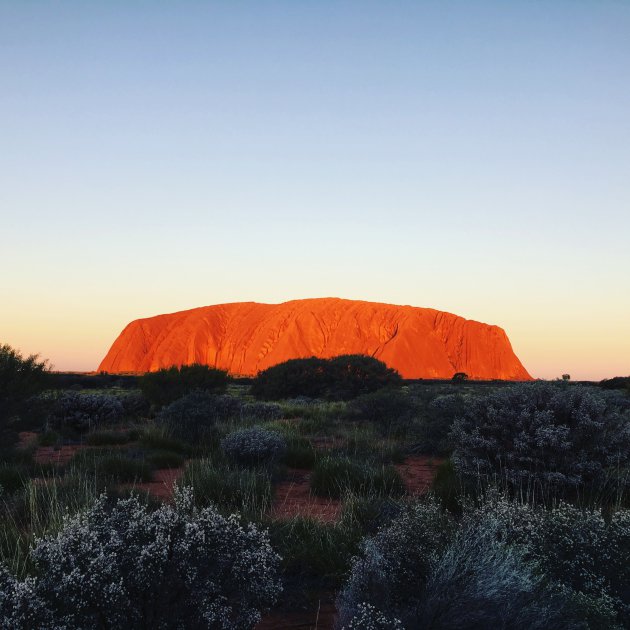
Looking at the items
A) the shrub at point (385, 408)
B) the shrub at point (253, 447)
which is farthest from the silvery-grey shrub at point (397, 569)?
the shrub at point (385, 408)

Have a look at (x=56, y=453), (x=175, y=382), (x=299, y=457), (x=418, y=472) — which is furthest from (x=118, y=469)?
(x=175, y=382)

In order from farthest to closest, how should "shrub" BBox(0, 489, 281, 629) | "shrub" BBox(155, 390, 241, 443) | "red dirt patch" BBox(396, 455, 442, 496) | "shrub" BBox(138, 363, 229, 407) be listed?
"shrub" BBox(138, 363, 229, 407) < "shrub" BBox(155, 390, 241, 443) < "red dirt patch" BBox(396, 455, 442, 496) < "shrub" BBox(0, 489, 281, 629)

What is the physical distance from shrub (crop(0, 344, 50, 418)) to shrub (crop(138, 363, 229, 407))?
7945mm

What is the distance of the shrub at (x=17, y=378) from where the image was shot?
10953 mm

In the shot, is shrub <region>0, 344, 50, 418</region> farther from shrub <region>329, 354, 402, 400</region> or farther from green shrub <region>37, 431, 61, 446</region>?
shrub <region>329, 354, 402, 400</region>

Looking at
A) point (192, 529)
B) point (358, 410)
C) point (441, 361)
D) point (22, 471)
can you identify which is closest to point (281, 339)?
point (441, 361)

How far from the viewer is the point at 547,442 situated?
24.3 ft

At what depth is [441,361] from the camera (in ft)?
294

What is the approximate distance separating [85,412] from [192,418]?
5.59m

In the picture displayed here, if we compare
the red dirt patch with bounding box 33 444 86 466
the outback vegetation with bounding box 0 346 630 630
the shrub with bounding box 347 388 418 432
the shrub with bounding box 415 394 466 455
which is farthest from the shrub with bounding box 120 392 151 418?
the shrub with bounding box 415 394 466 455

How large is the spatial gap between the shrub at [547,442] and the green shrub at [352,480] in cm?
102

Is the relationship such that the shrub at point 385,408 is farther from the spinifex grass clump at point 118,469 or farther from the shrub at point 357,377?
the shrub at point 357,377

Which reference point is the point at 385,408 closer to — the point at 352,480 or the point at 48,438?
the point at 352,480

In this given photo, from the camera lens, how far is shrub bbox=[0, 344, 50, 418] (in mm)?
10953
